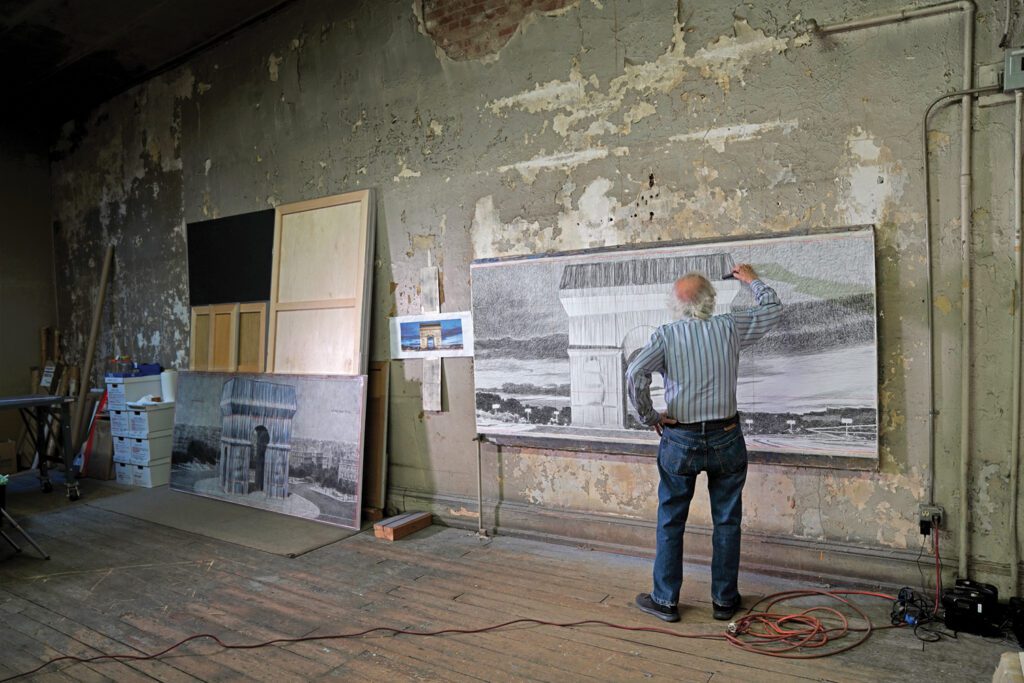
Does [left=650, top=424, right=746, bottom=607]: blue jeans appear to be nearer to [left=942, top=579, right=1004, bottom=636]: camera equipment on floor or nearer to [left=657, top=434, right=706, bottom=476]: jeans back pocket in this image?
[left=657, top=434, right=706, bottom=476]: jeans back pocket

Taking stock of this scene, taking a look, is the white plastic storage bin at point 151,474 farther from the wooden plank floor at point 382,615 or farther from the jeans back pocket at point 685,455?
the jeans back pocket at point 685,455


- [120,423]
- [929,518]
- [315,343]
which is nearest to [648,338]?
[929,518]

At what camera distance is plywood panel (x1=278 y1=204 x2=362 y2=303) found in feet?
16.0

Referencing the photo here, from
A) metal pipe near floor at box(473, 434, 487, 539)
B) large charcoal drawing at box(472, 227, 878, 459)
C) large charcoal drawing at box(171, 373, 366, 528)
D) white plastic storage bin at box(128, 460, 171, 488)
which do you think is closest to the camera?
large charcoal drawing at box(472, 227, 878, 459)

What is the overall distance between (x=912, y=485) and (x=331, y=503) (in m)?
3.62

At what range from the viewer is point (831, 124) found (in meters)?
3.18

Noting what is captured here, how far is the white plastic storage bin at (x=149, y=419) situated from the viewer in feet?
19.6

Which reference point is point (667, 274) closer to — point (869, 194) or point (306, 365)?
point (869, 194)

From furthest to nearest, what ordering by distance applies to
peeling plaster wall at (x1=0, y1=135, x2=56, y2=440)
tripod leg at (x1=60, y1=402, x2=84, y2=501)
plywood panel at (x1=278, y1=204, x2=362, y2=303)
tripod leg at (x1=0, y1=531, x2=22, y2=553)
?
1. peeling plaster wall at (x1=0, y1=135, x2=56, y2=440)
2. tripod leg at (x1=60, y1=402, x2=84, y2=501)
3. plywood panel at (x1=278, y1=204, x2=362, y2=303)
4. tripod leg at (x1=0, y1=531, x2=22, y2=553)

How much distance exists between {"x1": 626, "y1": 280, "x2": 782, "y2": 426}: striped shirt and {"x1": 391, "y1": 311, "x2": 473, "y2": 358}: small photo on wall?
66.6 inches

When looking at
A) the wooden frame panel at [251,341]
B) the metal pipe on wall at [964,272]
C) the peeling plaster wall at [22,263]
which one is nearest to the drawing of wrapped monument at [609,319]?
the metal pipe on wall at [964,272]

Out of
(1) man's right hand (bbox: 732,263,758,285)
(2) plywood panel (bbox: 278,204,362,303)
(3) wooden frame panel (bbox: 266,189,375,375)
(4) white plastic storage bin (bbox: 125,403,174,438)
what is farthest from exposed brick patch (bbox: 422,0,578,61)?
(4) white plastic storage bin (bbox: 125,403,174,438)

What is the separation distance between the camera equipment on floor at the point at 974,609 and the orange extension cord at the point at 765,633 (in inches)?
Answer: 10.2

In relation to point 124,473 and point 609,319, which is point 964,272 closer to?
point 609,319
